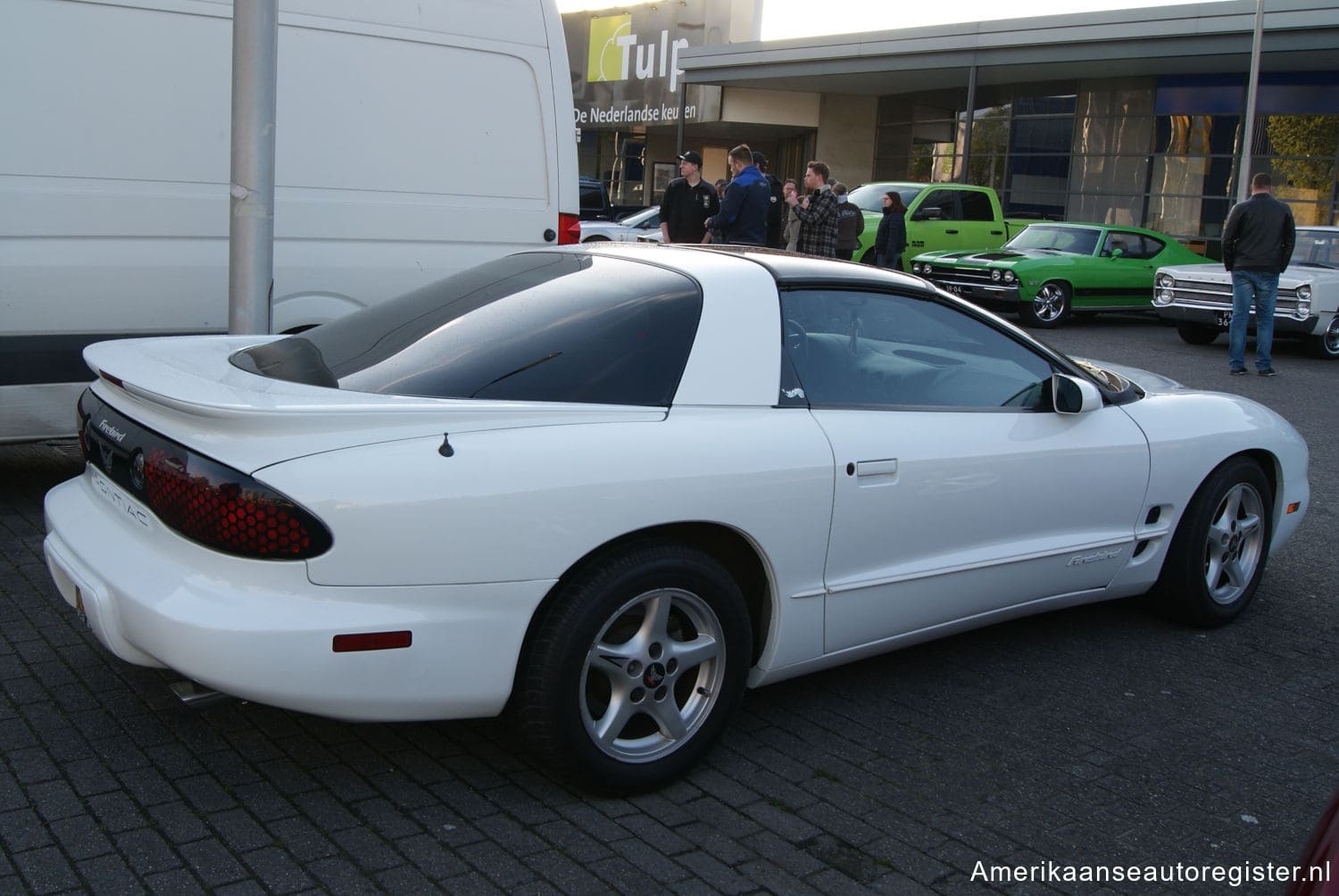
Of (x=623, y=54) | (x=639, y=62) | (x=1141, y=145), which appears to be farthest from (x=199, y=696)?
(x=623, y=54)

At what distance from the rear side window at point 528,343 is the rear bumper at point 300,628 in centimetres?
62

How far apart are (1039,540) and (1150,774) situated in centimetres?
89

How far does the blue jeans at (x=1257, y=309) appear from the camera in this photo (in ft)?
42.4

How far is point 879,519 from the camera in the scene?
382 cm

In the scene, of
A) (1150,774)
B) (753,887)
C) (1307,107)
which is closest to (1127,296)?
(1307,107)

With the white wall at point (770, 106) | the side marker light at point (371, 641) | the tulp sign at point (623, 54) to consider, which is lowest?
the side marker light at point (371, 641)

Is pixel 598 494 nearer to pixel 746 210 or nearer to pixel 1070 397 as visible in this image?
pixel 1070 397

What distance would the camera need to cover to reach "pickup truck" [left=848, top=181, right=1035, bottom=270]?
19188 mm

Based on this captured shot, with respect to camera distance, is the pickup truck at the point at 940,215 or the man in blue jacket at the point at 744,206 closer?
the man in blue jacket at the point at 744,206

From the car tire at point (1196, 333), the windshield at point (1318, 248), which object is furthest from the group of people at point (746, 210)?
the windshield at point (1318, 248)

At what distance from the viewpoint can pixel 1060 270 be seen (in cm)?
1703

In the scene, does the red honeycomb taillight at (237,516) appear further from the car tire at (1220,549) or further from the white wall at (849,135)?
the white wall at (849,135)

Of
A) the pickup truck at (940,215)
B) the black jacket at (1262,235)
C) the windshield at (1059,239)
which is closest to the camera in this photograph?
the black jacket at (1262,235)

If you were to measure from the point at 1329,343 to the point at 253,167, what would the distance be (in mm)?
13455
